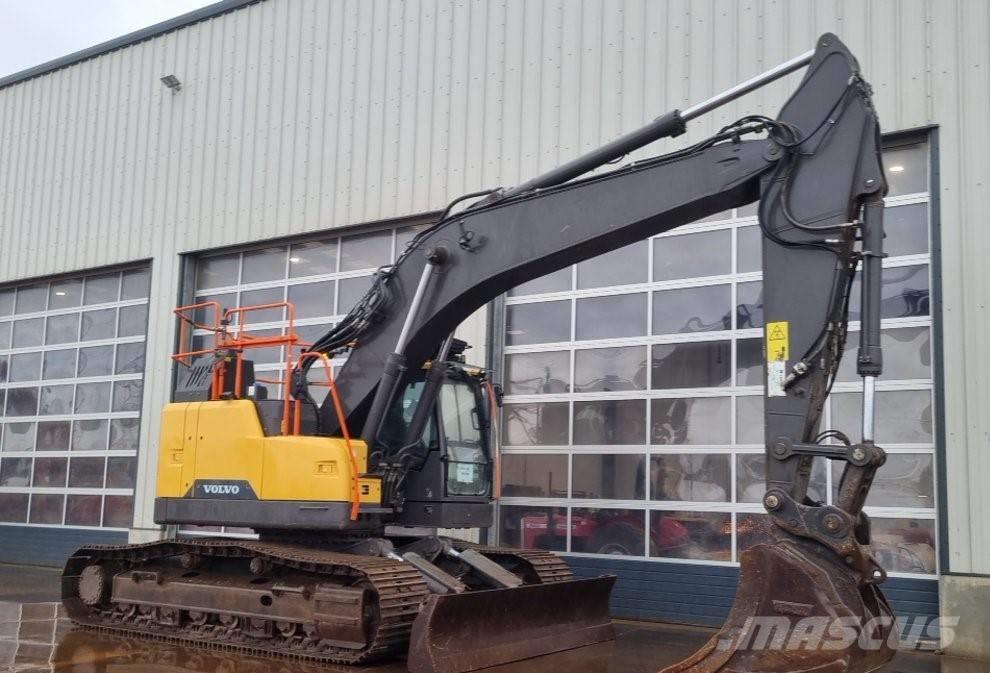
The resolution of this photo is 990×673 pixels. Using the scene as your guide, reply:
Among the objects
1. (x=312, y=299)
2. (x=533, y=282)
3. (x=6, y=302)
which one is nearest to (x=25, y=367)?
(x=6, y=302)

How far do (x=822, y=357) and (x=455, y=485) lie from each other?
414 centimetres

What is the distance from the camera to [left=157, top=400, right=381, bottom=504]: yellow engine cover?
8.62m

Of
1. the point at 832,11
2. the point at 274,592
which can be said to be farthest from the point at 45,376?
the point at 832,11

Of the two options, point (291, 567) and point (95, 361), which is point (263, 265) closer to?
point (95, 361)

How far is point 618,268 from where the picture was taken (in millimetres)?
12078

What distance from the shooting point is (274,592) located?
8844mm

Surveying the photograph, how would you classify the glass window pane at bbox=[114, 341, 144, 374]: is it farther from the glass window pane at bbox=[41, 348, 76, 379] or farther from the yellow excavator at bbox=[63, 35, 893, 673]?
the yellow excavator at bbox=[63, 35, 893, 673]

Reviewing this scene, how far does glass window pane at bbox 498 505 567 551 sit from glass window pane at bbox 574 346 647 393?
1.50 m

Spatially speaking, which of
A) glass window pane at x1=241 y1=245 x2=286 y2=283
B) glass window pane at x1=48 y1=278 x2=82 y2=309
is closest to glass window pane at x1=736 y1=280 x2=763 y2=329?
glass window pane at x1=241 y1=245 x2=286 y2=283

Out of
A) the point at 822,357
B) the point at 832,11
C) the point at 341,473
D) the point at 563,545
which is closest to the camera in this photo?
the point at 822,357

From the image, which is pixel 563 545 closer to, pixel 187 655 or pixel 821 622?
pixel 187 655

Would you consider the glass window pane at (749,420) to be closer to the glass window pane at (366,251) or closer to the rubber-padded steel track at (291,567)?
the rubber-padded steel track at (291,567)

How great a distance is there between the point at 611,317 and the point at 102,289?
9.22 meters

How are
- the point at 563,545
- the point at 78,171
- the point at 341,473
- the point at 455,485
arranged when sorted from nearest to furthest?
the point at 341,473 < the point at 455,485 < the point at 563,545 < the point at 78,171
